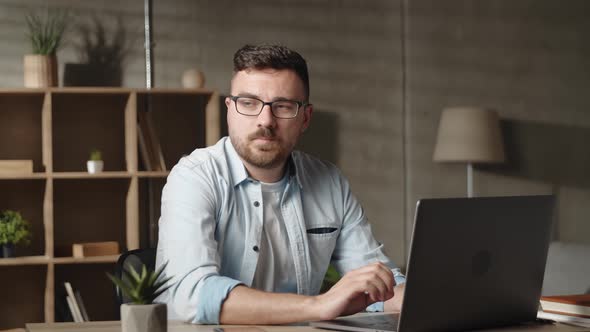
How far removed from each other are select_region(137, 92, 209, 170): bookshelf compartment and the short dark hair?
2.43 meters

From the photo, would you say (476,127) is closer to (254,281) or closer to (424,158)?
(424,158)

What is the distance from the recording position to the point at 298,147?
5098mm

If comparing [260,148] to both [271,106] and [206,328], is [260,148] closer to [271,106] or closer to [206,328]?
[271,106]

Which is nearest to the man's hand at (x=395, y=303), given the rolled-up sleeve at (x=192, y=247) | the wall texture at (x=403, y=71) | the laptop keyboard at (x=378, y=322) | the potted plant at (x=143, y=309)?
the laptop keyboard at (x=378, y=322)

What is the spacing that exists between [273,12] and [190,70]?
0.68 m

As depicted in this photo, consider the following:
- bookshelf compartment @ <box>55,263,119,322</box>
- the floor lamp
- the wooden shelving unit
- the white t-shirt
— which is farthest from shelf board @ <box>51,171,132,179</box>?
the white t-shirt

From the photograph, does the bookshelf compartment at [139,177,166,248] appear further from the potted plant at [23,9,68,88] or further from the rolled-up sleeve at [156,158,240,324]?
the rolled-up sleeve at [156,158,240,324]

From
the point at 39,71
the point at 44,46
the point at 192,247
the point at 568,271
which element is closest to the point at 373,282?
the point at 192,247

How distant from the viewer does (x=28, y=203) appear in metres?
4.59

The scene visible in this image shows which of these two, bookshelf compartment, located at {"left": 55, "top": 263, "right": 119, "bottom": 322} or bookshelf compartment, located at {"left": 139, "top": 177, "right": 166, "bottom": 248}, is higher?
bookshelf compartment, located at {"left": 139, "top": 177, "right": 166, "bottom": 248}

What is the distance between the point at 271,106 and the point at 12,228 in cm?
237

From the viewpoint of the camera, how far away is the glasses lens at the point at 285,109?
7.77 ft

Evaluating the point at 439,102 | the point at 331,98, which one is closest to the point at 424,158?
the point at 439,102

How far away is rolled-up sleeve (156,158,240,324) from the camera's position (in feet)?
6.44
